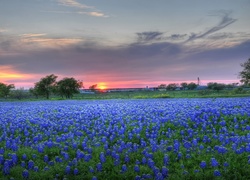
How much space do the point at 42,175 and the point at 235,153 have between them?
561 centimetres

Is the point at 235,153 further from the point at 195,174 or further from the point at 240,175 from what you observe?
the point at 195,174

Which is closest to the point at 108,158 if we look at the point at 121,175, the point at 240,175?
the point at 121,175

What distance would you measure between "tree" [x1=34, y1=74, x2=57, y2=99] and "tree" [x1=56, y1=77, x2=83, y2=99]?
3.12m

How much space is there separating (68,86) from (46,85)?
714 cm

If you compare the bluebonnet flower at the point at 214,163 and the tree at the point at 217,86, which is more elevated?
the tree at the point at 217,86

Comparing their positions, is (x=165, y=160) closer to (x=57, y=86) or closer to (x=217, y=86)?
(x=57, y=86)

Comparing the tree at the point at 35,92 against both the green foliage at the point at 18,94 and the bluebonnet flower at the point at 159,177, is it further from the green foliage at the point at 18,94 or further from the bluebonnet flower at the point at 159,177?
the bluebonnet flower at the point at 159,177

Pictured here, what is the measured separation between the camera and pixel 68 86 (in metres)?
71.3

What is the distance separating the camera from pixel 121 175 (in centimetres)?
711

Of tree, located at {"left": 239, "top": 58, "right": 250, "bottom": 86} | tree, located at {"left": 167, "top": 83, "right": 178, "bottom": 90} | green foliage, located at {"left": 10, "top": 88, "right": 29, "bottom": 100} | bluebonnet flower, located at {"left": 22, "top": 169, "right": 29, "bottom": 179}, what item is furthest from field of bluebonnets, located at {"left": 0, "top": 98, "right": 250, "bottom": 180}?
tree, located at {"left": 167, "top": 83, "right": 178, "bottom": 90}

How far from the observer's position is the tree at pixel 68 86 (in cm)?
7088

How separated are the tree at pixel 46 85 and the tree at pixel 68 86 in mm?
3122

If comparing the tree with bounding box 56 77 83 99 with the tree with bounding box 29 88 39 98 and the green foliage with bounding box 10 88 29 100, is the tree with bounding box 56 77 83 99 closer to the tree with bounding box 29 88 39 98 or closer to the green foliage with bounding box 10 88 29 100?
the tree with bounding box 29 88 39 98

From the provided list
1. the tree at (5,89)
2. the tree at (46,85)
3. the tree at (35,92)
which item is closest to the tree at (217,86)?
the tree at (46,85)
